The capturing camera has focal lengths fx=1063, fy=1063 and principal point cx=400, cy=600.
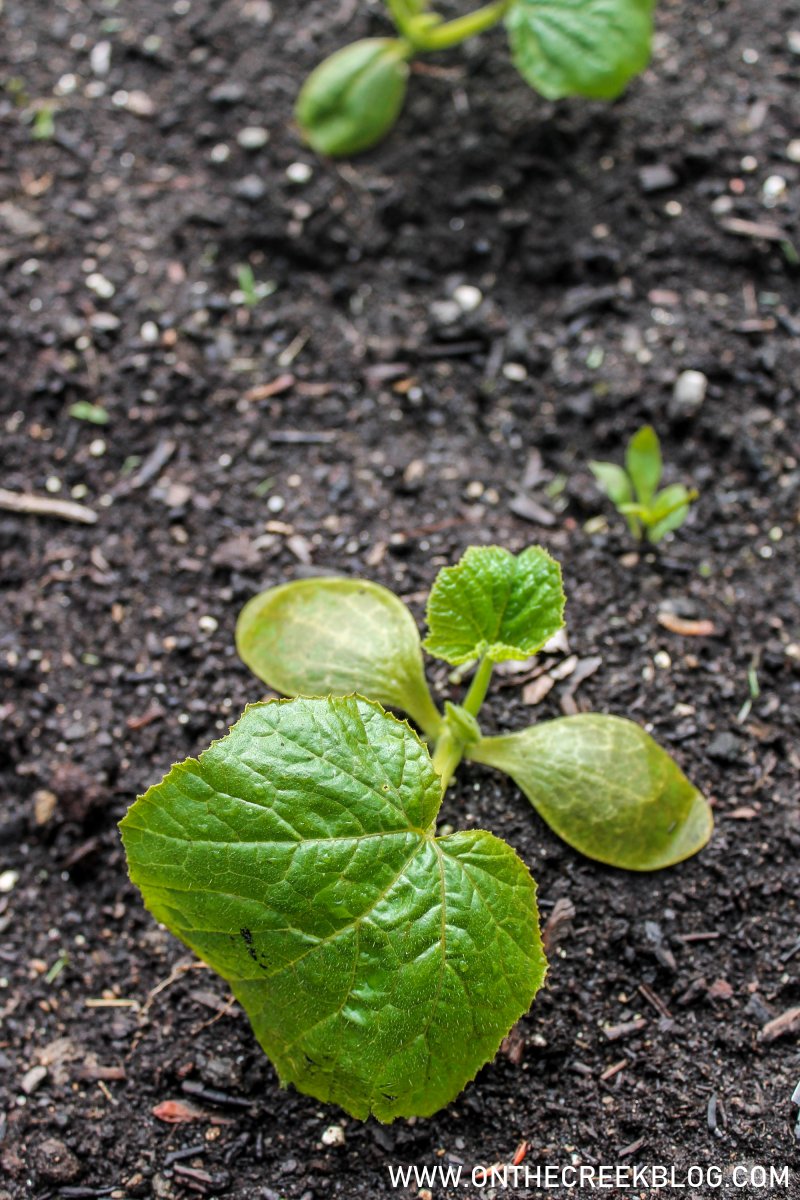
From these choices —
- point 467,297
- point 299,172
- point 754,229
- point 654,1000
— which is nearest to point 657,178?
point 754,229

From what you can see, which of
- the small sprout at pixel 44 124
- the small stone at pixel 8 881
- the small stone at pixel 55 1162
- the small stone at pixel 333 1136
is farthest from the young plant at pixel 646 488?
the small sprout at pixel 44 124

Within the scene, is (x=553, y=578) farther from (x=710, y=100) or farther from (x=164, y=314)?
(x=710, y=100)

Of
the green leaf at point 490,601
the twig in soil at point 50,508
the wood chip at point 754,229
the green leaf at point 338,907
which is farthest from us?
the wood chip at point 754,229

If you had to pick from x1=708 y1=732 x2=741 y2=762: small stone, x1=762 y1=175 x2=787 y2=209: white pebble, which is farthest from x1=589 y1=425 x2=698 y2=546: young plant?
x1=762 y1=175 x2=787 y2=209: white pebble

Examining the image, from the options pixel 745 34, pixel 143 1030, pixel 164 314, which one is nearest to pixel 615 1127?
pixel 143 1030

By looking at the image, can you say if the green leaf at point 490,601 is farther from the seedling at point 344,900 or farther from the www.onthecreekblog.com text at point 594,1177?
the www.onthecreekblog.com text at point 594,1177

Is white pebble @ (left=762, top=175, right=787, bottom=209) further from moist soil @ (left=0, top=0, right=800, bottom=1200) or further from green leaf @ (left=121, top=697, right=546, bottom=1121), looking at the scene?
green leaf @ (left=121, top=697, right=546, bottom=1121)
